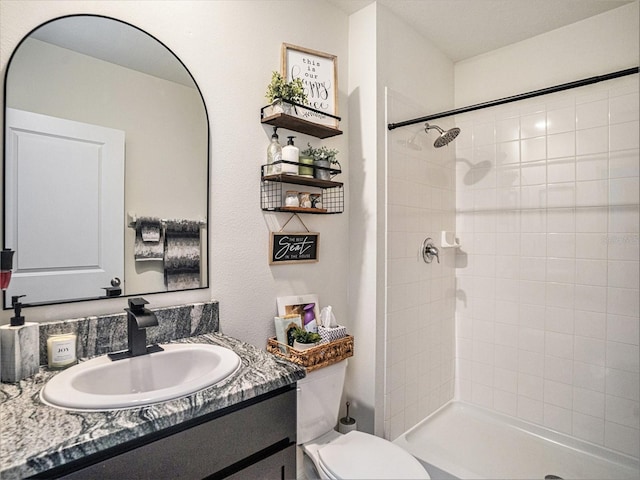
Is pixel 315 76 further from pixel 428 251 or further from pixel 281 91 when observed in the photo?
pixel 428 251

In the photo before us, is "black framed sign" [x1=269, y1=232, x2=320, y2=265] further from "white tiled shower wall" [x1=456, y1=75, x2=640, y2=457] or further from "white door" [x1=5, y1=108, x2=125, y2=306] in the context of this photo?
"white tiled shower wall" [x1=456, y1=75, x2=640, y2=457]

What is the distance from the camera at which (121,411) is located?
85 cm

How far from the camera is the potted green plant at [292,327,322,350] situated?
1.60 meters

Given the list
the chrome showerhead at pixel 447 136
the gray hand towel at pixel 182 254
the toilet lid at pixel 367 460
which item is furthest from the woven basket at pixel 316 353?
the chrome showerhead at pixel 447 136

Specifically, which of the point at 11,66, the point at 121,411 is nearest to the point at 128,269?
the point at 121,411

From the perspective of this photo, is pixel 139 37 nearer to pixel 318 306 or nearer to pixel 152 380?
pixel 152 380

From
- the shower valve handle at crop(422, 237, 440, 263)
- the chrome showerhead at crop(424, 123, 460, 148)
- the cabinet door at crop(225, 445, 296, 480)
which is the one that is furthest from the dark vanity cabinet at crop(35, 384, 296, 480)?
the chrome showerhead at crop(424, 123, 460, 148)

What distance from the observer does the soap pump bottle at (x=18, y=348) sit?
97 cm

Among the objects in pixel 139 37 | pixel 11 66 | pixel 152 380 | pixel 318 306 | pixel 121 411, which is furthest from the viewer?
pixel 318 306

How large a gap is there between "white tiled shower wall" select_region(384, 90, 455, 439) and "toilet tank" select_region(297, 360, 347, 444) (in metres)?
0.44

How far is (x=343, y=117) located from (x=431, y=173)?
71 cm

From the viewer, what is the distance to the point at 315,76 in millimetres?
1862

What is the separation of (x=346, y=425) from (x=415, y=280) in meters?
0.88

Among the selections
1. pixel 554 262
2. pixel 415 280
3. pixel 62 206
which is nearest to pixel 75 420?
pixel 62 206
